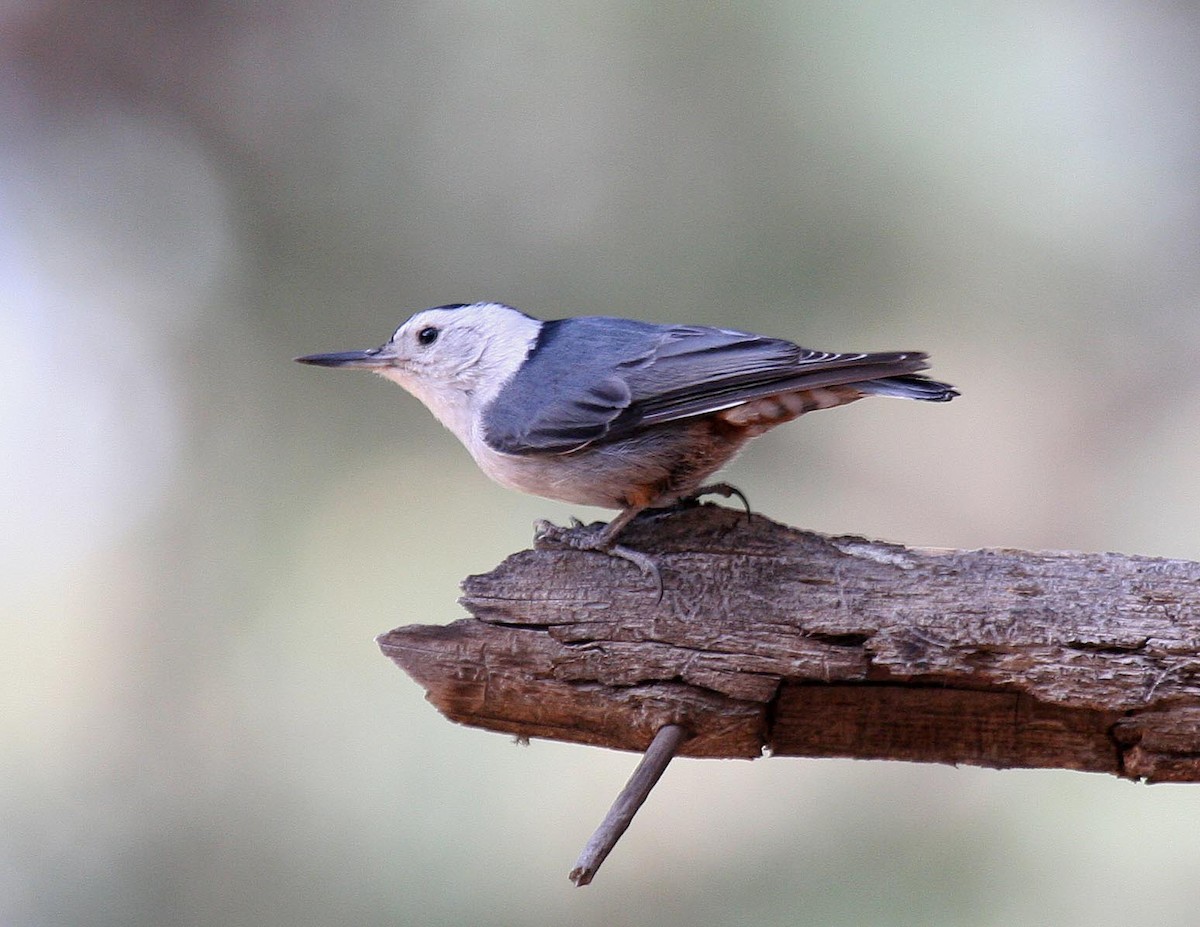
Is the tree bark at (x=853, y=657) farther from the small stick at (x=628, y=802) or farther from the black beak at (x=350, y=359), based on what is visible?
the black beak at (x=350, y=359)

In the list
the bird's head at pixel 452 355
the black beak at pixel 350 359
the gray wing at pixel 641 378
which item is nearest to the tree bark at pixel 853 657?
the gray wing at pixel 641 378

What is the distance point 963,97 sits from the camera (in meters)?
2.94

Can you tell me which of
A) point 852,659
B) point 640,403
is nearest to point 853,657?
point 852,659

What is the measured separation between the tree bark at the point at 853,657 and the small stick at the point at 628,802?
6cm

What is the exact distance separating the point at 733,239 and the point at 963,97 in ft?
2.19

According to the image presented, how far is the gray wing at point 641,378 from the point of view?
71.4 inches

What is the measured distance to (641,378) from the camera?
1952 millimetres

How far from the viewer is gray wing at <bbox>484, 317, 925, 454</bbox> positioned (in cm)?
181

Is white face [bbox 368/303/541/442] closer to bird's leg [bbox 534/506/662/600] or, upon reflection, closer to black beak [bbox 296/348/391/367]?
black beak [bbox 296/348/391/367]

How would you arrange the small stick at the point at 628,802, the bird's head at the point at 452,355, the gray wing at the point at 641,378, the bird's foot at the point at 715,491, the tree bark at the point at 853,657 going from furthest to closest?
the bird's head at the point at 452,355 < the bird's foot at the point at 715,491 < the gray wing at the point at 641,378 < the tree bark at the point at 853,657 < the small stick at the point at 628,802

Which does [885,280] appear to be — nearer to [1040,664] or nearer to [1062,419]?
[1062,419]

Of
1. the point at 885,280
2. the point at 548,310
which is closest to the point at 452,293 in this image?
the point at 548,310

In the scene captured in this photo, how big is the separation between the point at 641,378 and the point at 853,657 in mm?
573

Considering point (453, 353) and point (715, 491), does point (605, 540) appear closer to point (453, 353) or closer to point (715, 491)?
point (715, 491)
